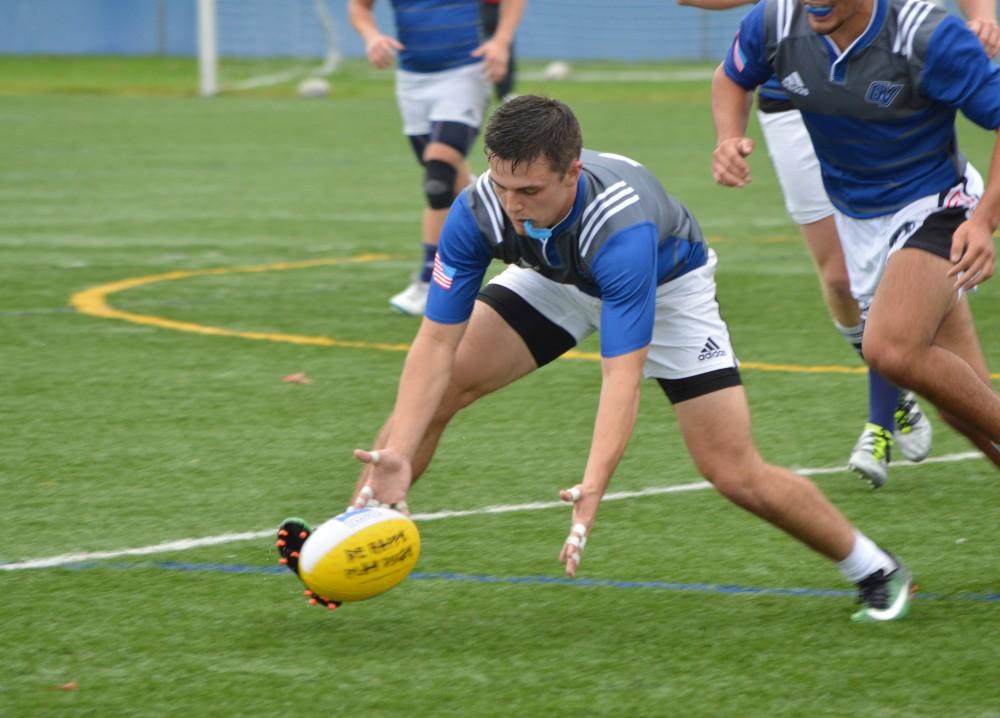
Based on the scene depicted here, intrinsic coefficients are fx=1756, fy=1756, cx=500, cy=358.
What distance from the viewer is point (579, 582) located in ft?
16.6

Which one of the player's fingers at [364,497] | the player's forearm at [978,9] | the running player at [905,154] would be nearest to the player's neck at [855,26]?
the running player at [905,154]

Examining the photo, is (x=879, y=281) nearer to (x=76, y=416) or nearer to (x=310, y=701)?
(x=310, y=701)

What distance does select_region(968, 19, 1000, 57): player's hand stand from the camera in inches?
212

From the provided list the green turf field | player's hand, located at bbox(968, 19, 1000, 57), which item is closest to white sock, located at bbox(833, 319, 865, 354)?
the green turf field

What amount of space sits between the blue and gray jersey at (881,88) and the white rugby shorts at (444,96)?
431 cm

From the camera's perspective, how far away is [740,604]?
4.83 meters

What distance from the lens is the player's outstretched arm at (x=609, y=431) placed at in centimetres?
405

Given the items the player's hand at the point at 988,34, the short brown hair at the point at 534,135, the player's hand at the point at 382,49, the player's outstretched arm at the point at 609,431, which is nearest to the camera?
the player's outstretched arm at the point at 609,431

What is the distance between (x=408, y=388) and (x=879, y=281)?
5.41 feet

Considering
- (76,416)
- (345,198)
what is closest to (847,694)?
(76,416)

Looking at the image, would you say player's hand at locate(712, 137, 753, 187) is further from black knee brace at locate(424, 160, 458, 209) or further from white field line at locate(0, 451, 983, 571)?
black knee brace at locate(424, 160, 458, 209)

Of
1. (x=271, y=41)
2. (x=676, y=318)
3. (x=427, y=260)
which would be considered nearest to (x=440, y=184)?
(x=427, y=260)

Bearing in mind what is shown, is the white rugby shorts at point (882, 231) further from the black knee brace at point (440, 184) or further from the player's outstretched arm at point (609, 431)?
the black knee brace at point (440, 184)

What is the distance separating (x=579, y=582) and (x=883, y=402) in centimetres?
171
